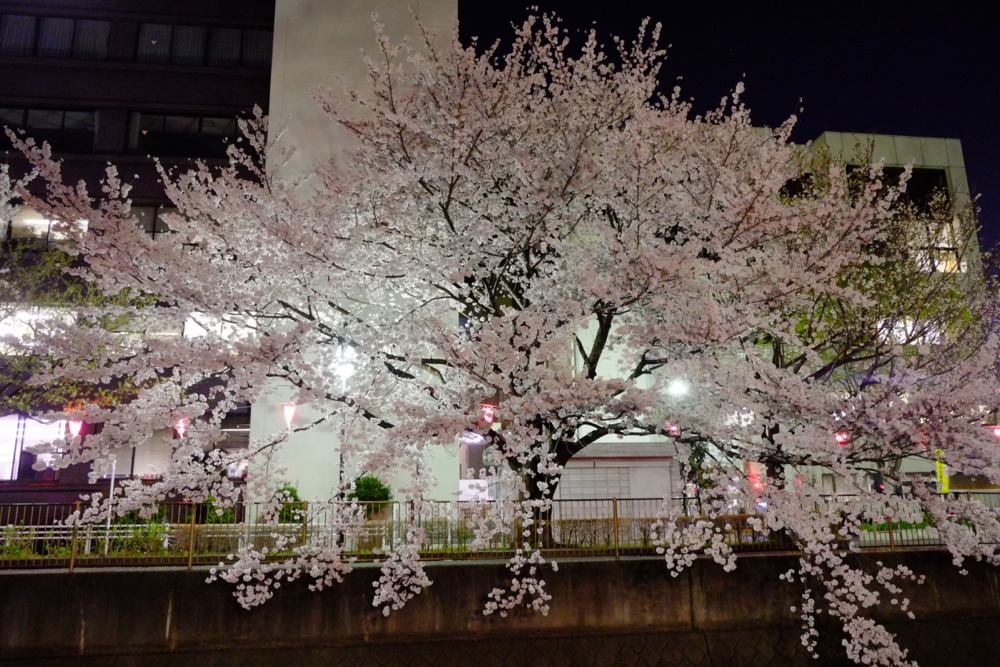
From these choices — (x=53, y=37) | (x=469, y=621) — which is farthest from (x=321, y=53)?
(x=469, y=621)

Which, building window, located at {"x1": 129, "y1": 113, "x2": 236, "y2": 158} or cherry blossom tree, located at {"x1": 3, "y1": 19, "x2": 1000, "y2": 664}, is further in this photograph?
building window, located at {"x1": 129, "y1": 113, "x2": 236, "y2": 158}

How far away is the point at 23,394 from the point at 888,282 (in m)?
25.0

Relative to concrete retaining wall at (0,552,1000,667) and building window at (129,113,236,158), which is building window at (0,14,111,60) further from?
concrete retaining wall at (0,552,1000,667)

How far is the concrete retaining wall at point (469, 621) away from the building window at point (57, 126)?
1950 cm

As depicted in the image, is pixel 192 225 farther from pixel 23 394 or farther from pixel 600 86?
pixel 23 394

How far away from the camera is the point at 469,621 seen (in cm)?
1241

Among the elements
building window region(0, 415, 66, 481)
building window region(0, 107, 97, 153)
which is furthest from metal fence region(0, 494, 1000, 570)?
building window region(0, 107, 97, 153)

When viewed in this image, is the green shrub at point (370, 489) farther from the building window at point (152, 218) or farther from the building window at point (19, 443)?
→ the building window at point (152, 218)

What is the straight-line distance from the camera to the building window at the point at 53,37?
26156 millimetres

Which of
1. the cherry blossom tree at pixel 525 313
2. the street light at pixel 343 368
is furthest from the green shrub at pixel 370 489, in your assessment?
the street light at pixel 343 368

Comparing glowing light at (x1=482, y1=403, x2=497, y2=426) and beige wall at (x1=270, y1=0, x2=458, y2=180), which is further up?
beige wall at (x1=270, y1=0, x2=458, y2=180)

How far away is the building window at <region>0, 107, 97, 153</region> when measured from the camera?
85.3 feet

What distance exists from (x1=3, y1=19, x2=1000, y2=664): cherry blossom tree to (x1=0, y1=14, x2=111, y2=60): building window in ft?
58.5

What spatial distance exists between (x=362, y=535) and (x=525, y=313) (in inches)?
218
